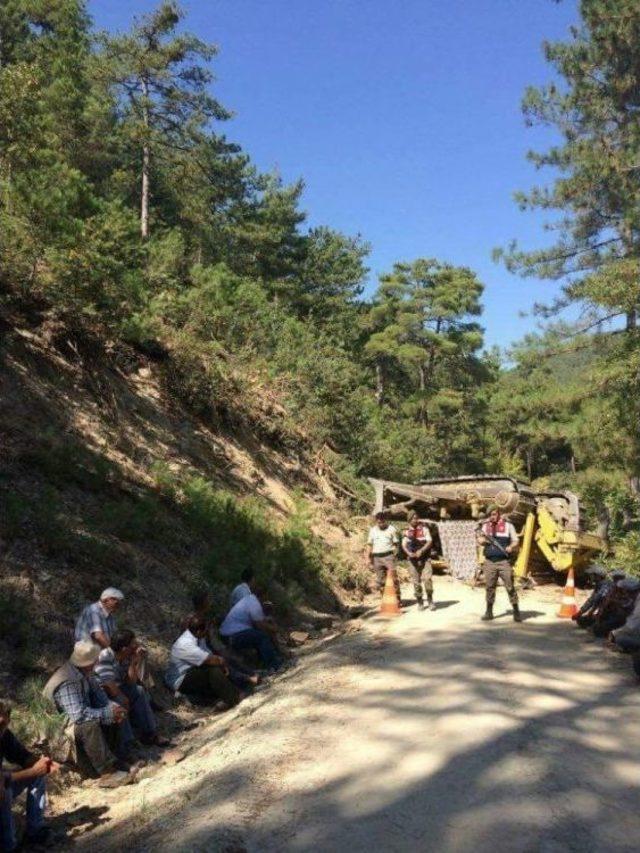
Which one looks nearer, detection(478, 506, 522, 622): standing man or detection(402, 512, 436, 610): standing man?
detection(478, 506, 522, 622): standing man

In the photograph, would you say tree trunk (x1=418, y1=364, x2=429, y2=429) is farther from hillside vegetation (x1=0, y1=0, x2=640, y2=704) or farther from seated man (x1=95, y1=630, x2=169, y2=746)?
seated man (x1=95, y1=630, x2=169, y2=746)

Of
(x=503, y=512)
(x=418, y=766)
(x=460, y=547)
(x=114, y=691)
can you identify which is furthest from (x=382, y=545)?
(x=418, y=766)

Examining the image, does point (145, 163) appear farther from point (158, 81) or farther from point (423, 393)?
point (423, 393)

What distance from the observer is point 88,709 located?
6.26 metres

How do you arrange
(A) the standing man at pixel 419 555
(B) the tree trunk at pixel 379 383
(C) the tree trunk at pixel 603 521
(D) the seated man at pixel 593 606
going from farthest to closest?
(B) the tree trunk at pixel 379 383 → (C) the tree trunk at pixel 603 521 → (A) the standing man at pixel 419 555 → (D) the seated man at pixel 593 606

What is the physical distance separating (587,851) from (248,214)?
136ft

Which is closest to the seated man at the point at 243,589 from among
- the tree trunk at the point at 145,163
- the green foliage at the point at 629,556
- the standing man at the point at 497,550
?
the standing man at the point at 497,550

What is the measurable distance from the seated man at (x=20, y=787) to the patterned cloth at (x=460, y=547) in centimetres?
1179

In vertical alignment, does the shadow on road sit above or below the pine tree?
below

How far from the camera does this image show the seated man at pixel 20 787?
4.85 m

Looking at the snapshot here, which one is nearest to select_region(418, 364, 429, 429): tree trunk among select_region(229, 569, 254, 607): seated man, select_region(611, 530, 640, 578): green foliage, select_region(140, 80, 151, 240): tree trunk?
select_region(140, 80, 151, 240): tree trunk

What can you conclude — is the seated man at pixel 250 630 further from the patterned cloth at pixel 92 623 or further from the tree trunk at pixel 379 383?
the tree trunk at pixel 379 383

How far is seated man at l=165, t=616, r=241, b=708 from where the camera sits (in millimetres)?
8055

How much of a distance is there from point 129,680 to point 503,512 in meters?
9.98
